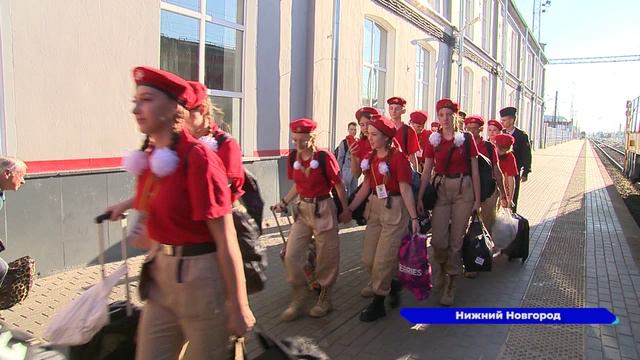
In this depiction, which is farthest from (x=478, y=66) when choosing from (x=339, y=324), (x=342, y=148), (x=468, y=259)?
(x=339, y=324)

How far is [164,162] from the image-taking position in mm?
1881

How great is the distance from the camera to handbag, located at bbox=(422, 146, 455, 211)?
464 cm

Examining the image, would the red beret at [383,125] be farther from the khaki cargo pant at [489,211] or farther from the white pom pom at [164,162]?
the white pom pom at [164,162]

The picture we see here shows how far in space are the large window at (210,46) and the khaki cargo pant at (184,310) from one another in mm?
4442

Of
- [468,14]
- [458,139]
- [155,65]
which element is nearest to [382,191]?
[458,139]

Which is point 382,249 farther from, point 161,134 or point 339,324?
point 161,134

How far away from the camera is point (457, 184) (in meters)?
4.73

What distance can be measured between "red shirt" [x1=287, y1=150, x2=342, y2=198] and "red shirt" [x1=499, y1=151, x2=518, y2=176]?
301 centimetres

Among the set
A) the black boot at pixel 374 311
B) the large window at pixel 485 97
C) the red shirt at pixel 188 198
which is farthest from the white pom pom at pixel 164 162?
the large window at pixel 485 97

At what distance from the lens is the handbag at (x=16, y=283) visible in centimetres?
376

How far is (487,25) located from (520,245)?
2021 centimetres

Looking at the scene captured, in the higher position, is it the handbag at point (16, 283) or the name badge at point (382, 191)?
the name badge at point (382, 191)

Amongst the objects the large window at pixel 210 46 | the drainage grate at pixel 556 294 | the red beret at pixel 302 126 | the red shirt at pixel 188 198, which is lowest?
the drainage grate at pixel 556 294

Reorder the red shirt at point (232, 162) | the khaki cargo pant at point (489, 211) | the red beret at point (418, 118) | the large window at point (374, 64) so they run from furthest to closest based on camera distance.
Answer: the large window at point (374, 64)
the red beret at point (418, 118)
the khaki cargo pant at point (489, 211)
the red shirt at point (232, 162)
